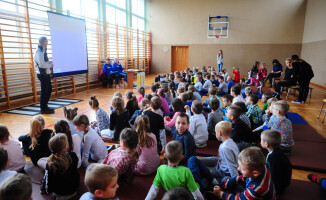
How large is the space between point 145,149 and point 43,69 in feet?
13.3

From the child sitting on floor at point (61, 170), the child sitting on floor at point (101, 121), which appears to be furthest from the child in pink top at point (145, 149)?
the child sitting on floor at point (101, 121)

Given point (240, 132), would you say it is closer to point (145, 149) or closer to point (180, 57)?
point (145, 149)

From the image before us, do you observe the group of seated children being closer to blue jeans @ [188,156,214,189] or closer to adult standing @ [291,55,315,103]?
blue jeans @ [188,156,214,189]

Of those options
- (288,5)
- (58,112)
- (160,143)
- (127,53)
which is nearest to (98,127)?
(160,143)

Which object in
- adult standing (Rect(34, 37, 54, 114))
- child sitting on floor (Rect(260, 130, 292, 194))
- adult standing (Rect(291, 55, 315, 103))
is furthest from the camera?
adult standing (Rect(291, 55, 315, 103))

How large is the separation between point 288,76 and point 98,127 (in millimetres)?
6457

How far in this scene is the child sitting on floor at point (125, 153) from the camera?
2.20 m

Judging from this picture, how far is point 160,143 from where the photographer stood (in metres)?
3.42

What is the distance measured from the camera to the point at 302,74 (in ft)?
22.4

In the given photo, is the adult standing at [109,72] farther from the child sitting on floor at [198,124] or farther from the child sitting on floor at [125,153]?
the child sitting on floor at [125,153]

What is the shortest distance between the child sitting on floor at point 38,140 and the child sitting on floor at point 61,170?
1.96 feet

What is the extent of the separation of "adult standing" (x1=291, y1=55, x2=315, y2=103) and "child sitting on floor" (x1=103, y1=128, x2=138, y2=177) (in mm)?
6673

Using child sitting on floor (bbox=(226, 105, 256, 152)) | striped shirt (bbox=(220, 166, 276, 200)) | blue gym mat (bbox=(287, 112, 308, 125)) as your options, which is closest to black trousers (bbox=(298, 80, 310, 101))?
blue gym mat (bbox=(287, 112, 308, 125))

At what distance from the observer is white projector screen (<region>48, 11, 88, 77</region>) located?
6555mm
